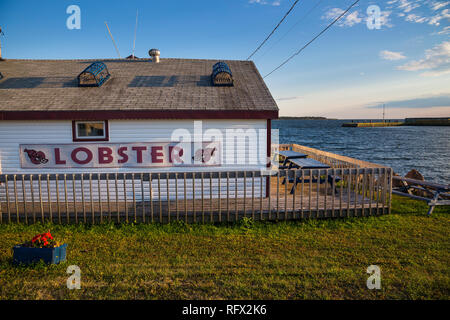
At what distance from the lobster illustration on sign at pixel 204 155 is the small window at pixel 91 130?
9.63 feet

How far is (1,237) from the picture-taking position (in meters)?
6.60

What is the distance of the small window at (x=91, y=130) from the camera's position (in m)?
9.23

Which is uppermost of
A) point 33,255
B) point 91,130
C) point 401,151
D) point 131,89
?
point 131,89

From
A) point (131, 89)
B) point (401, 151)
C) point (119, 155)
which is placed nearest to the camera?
point (119, 155)

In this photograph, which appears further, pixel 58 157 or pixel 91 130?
pixel 91 130

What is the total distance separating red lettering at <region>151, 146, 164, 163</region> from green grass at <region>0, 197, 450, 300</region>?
2569 mm

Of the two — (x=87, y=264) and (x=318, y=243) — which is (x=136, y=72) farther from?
(x=318, y=243)

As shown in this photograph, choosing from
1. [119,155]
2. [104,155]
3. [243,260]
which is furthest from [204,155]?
[243,260]

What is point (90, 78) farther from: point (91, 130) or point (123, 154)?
point (123, 154)

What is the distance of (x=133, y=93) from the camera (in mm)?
10070

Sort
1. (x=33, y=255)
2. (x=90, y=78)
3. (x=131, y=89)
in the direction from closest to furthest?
1. (x=33, y=255)
2. (x=131, y=89)
3. (x=90, y=78)

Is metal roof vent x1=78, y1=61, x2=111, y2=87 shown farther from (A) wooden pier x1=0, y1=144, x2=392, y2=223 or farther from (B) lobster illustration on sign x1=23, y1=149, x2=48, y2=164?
(A) wooden pier x1=0, y1=144, x2=392, y2=223

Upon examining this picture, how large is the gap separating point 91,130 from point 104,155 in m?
0.93

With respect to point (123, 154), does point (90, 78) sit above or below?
above
